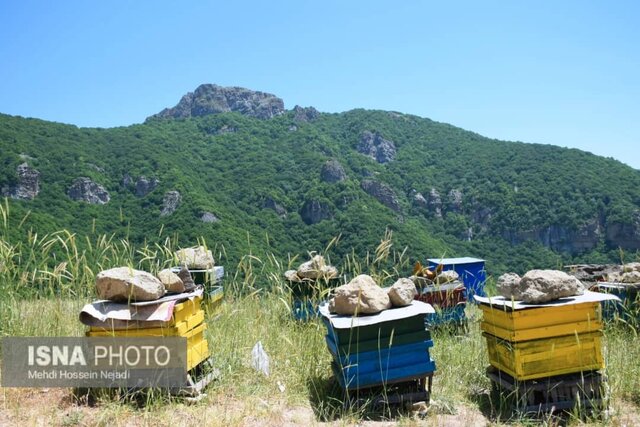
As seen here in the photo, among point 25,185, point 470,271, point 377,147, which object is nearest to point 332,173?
point 377,147

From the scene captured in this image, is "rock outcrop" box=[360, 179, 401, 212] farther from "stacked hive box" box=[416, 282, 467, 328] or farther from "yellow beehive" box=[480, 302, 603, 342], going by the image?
"yellow beehive" box=[480, 302, 603, 342]

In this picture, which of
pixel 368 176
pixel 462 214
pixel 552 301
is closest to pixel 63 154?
pixel 368 176

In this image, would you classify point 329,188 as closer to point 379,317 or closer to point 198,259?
point 198,259

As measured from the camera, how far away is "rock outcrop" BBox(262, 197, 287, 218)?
2638 inches

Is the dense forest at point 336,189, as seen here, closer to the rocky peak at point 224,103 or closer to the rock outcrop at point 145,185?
the rock outcrop at point 145,185

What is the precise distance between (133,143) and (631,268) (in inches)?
3100

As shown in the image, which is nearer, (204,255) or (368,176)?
(204,255)

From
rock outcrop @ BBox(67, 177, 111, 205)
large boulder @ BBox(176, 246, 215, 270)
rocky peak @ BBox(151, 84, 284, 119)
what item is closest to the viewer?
large boulder @ BBox(176, 246, 215, 270)

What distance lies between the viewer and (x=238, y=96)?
5856 inches

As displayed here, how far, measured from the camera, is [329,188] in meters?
75.7

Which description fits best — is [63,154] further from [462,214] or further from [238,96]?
[238,96]

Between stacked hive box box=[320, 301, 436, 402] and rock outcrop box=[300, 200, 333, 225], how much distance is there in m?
59.3

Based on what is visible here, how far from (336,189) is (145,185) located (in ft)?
97.5

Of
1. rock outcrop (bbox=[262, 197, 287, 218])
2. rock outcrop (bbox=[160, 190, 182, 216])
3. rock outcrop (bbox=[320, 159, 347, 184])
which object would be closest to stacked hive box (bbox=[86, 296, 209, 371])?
rock outcrop (bbox=[160, 190, 182, 216])
